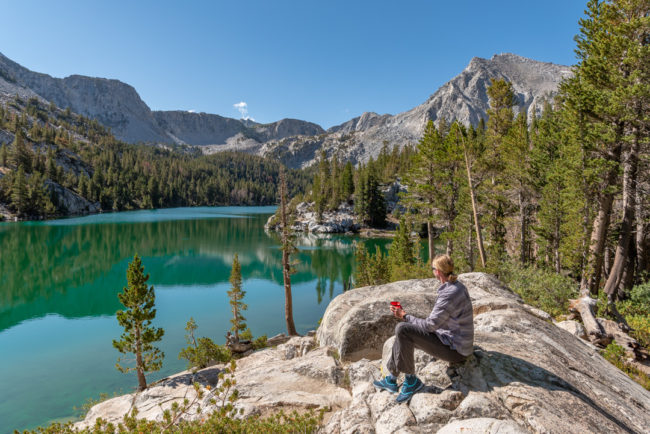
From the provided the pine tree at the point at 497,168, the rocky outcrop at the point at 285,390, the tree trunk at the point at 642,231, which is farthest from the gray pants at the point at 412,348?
the pine tree at the point at 497,168

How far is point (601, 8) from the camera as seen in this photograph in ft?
54.8

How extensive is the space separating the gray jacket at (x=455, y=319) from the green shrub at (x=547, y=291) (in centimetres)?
1355

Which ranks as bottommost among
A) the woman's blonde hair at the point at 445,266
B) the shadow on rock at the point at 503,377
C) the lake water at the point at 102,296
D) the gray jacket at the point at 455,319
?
the lake water at the point at 102,296

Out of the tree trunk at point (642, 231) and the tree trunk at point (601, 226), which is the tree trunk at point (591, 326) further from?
the tree trunk at point (642, 231)

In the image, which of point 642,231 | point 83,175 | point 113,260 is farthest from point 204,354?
point 83,175

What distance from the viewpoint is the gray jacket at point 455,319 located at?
4984mm

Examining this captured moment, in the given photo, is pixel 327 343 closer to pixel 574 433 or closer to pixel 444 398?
pixel 444 398

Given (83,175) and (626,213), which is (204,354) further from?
(83,175)

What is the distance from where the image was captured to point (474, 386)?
4977 millimetres

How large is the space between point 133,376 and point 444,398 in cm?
2141

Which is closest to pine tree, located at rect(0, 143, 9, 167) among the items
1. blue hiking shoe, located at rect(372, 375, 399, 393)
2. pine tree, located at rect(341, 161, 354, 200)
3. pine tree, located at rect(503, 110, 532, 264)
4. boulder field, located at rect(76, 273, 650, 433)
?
pine tree, located at rect(341, 161, 354, 200)

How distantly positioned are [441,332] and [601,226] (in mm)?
17603

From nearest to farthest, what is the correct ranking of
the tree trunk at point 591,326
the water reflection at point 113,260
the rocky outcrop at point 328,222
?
the tree trunk at point 591,326
the water reflection at point 113,260
the rocky outcrop at point 328,222

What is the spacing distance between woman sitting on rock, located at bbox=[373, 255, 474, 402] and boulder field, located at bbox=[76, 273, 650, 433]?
368mm
